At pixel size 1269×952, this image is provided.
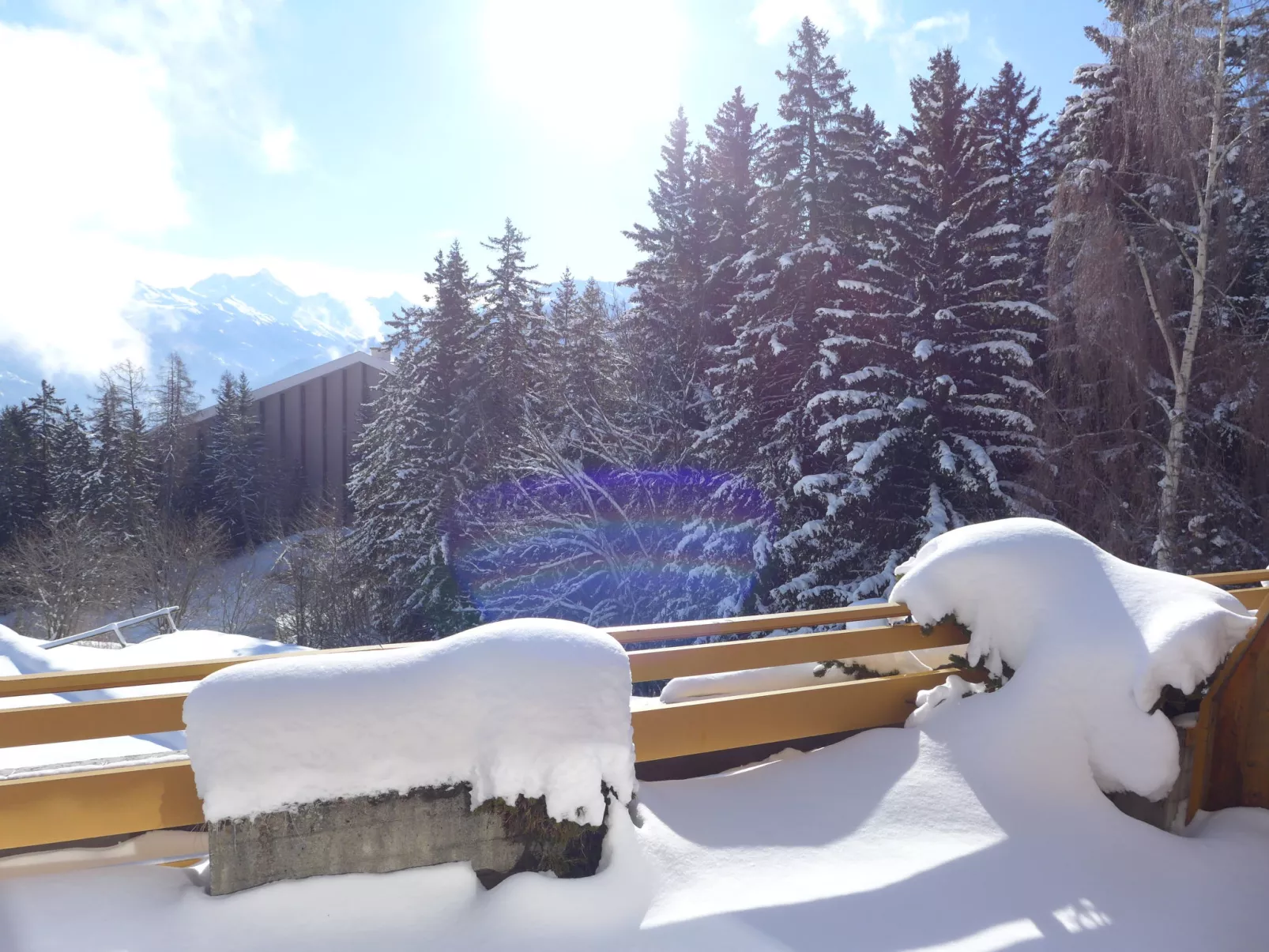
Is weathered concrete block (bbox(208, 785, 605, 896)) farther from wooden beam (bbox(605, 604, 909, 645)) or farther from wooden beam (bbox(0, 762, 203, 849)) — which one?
wooden beam (bbox(605, 604, 909, 645))

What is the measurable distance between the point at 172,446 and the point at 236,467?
244 cm

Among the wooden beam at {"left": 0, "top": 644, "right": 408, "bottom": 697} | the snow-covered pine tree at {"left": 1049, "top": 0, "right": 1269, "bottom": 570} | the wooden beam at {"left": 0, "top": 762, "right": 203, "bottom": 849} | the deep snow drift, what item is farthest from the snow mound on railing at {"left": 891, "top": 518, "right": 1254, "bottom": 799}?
the snow-covered pine tree at {"left": 1049, "top": 0, "right": 1269, "bottom": 570}

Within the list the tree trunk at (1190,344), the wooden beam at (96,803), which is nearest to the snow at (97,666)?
the wooden beam at (96,803)

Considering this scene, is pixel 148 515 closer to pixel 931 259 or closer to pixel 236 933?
pixel 931 259

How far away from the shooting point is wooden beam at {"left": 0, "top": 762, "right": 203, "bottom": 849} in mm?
2236

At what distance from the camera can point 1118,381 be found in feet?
37.2

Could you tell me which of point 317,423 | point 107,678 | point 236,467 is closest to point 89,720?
point 107,678

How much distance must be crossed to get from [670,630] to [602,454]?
14.7 metres

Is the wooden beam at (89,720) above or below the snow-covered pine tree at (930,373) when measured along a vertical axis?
below

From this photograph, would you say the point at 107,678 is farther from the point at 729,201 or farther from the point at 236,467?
the point at 236,467

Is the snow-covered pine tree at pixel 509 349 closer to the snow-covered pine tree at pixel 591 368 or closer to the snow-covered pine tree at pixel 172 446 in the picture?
the snow-covered pine tree at pixel 591 368

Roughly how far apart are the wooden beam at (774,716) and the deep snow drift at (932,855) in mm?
142

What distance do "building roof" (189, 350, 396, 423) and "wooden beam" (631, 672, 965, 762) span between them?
100 feet

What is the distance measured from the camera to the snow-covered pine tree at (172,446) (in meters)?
30.1
